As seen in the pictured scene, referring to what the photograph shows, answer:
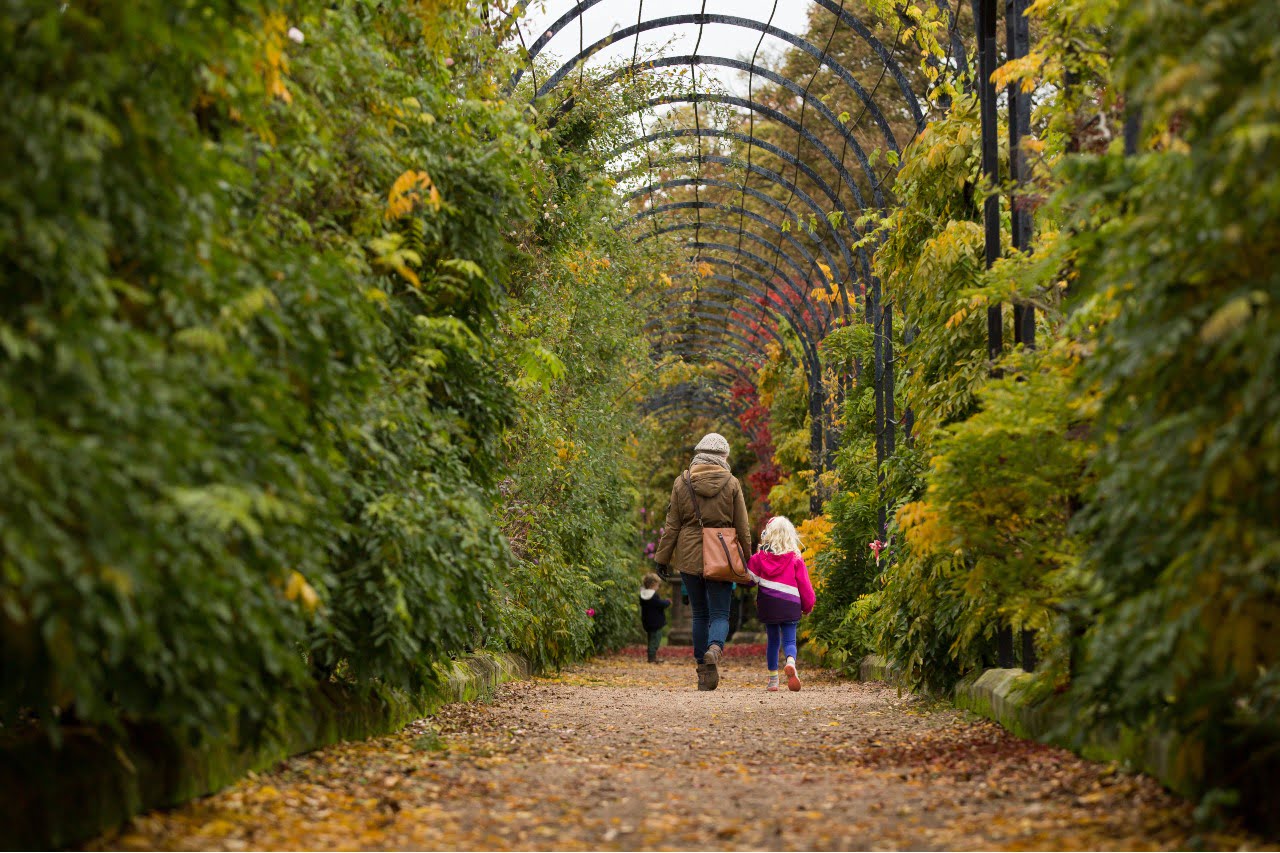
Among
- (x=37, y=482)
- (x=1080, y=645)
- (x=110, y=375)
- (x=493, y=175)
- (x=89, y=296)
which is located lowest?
(x=1080, y=645)

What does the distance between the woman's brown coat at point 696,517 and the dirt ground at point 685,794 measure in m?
2.71

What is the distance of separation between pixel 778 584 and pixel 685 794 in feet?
20.7

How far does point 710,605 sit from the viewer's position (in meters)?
9.90

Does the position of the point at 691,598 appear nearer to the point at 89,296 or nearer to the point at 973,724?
the point at 973,724

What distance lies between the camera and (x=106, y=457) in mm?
2762

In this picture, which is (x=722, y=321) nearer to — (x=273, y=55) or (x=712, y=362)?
(x=712, y=362)

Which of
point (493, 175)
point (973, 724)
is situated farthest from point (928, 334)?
point (493, 175)

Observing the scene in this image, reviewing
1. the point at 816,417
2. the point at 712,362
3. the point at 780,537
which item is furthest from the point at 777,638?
the point at 712,362

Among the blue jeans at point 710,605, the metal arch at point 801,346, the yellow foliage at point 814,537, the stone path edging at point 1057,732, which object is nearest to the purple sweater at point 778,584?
the blue jeans at point 710,605

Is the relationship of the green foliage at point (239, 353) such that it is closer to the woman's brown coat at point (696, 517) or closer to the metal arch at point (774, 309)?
the woman's brown coat at point (696, 517)

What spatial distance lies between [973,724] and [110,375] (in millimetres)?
5007

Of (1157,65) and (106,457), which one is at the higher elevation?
(1157,65)

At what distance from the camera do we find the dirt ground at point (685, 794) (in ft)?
12.3

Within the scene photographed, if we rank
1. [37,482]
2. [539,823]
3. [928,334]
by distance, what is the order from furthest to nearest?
[928,334] < [539,823] < [37,482]
